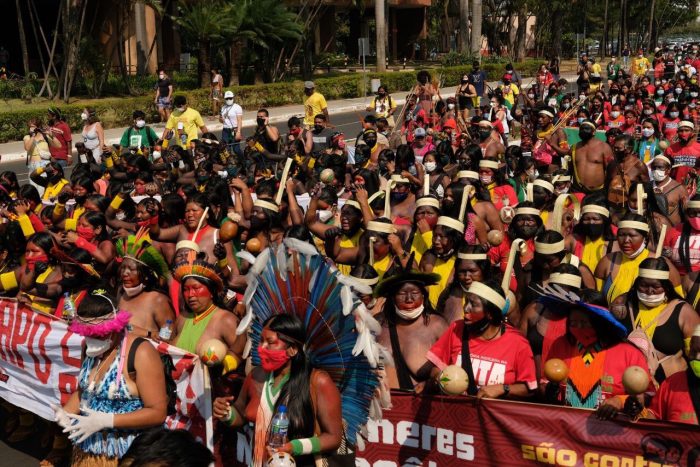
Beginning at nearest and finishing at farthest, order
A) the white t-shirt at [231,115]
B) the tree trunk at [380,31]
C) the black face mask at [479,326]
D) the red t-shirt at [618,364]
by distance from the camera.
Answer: the red t-shirt at [618,364]
the black face mask at [479,326]
the white t-shirt at [231,115]
the tree trunk at [380,31]

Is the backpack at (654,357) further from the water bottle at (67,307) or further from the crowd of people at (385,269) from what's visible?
the water bottle at (67,307)

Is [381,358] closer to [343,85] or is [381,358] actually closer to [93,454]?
[93,454]

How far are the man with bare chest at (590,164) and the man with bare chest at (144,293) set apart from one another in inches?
234

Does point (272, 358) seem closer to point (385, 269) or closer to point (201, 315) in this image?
point (201, 315)

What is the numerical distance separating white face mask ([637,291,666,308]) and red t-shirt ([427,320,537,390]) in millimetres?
1256

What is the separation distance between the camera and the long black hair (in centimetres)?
441

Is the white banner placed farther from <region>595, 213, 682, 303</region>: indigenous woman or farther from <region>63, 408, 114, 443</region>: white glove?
<region>595, 213, 682, 303</region>: indigenous woman

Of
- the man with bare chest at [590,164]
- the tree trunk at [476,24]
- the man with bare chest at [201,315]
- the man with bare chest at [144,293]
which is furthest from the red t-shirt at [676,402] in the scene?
the tree trunk at [476,24]

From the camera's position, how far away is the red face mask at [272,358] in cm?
441

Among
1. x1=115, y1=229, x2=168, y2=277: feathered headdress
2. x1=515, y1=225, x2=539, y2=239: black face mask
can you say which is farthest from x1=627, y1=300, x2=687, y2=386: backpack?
x1=115, y1=229, x2=168, y2=277: feathered headdress

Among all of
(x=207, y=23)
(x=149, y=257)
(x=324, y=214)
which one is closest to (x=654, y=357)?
(x=149, y=257)

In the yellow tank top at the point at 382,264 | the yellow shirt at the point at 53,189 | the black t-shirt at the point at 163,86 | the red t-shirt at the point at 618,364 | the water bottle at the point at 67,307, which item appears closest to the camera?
the red t-shirt at the point at 618,364

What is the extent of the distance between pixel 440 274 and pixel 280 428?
10.2 feet

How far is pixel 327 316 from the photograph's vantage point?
451 cm
